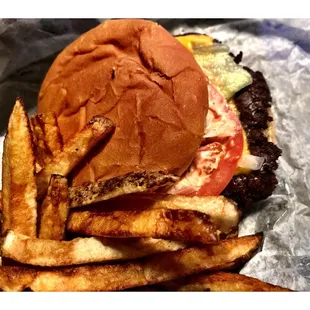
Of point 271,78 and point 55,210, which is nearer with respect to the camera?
point 55,210

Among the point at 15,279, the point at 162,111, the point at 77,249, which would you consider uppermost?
the point at 162,111

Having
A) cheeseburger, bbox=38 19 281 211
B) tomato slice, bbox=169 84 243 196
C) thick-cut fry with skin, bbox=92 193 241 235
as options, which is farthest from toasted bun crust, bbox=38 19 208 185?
thick-cut fry with skin, bbox=92 193 241 235

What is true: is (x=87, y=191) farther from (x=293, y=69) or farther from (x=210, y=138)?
(x=293, y=69)

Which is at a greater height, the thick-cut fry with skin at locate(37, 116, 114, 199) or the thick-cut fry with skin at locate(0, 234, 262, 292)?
the thick-cut fry with skin at locate(37, 116, 114, 199)

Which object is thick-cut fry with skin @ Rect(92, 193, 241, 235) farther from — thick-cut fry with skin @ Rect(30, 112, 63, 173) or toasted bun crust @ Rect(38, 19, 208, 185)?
thick-cut fry with skin @ Rect(30, 112, 63, 173)

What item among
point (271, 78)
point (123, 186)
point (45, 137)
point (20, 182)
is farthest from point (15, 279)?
point (271, 78)

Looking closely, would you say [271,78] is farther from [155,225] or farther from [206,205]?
[155,225]
